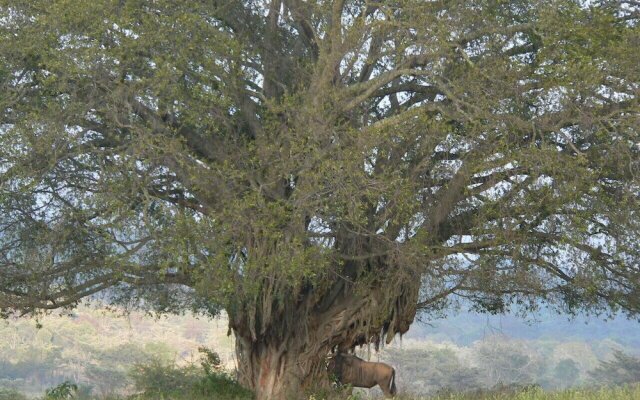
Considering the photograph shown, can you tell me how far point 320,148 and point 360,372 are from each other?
31.7 ft

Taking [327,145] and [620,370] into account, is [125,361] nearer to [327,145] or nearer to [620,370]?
[620,370]

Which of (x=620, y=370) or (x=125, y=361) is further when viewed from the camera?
(x=125, y=361)

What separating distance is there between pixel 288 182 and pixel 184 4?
4.88m

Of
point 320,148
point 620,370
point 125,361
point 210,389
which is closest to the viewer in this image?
point 320,148

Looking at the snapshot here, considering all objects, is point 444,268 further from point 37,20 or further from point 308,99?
point 37,20

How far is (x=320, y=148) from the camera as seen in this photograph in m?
21.9

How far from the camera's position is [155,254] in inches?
959

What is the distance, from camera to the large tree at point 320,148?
71.4ft

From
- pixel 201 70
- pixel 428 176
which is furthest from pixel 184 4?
pixel 428 176

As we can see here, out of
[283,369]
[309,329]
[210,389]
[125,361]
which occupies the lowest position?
[210,389]

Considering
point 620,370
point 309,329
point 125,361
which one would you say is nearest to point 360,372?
point 309,329

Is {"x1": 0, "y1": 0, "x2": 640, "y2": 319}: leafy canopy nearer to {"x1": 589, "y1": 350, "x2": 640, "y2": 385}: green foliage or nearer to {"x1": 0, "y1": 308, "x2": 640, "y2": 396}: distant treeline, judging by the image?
{"x1": 589, "y1": 350, "x2": 640, "y2": 385}: green foliage

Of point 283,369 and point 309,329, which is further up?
point 309,329

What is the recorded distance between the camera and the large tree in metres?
21.8
